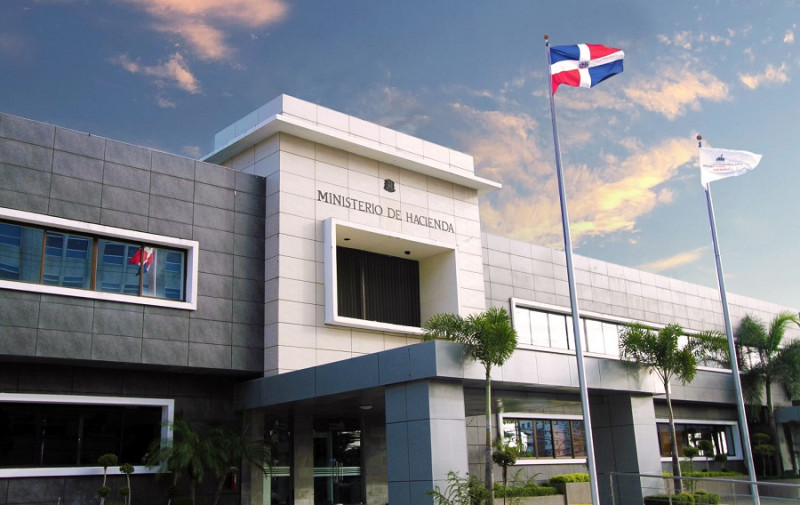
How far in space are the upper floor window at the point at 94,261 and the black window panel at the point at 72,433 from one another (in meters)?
3.24

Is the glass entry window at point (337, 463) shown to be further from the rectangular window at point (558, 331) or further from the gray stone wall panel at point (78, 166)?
the gray stone wall panel at point (78, 166)

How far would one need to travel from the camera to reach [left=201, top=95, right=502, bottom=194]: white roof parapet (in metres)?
25.2

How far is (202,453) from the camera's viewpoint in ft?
69.7

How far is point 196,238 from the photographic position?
76.3 feet

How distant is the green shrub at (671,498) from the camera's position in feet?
69.6

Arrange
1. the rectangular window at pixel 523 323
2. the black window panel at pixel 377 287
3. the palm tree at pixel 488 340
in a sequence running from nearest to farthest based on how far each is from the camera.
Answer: the palm tree at pixel 488 340
the black window panel at pixel 377 287
the rectangular window at pixel 523 323

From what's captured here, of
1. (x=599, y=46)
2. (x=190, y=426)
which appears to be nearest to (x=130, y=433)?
(x=190, y=426)

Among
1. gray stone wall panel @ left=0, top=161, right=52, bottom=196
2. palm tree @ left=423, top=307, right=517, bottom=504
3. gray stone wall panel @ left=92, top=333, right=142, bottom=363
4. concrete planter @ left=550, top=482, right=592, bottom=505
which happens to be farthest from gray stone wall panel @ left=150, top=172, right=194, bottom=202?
concrete planter @ left=550, top=482, right=592, bottom=505


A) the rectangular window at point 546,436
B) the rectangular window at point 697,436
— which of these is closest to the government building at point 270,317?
the rectangular window at point 546,436

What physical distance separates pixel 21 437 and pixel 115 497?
2.95 meters

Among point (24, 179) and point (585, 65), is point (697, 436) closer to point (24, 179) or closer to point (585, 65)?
point (585, 65)

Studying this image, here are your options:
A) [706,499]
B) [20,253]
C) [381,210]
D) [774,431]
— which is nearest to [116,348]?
[20,253]

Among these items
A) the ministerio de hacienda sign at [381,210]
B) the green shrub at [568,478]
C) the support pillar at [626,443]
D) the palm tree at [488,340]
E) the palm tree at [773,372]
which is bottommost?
the green shrub at [568,478]

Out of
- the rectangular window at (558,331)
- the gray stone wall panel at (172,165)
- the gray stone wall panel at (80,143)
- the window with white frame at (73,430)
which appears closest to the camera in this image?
the window with white frame at (73,430)
